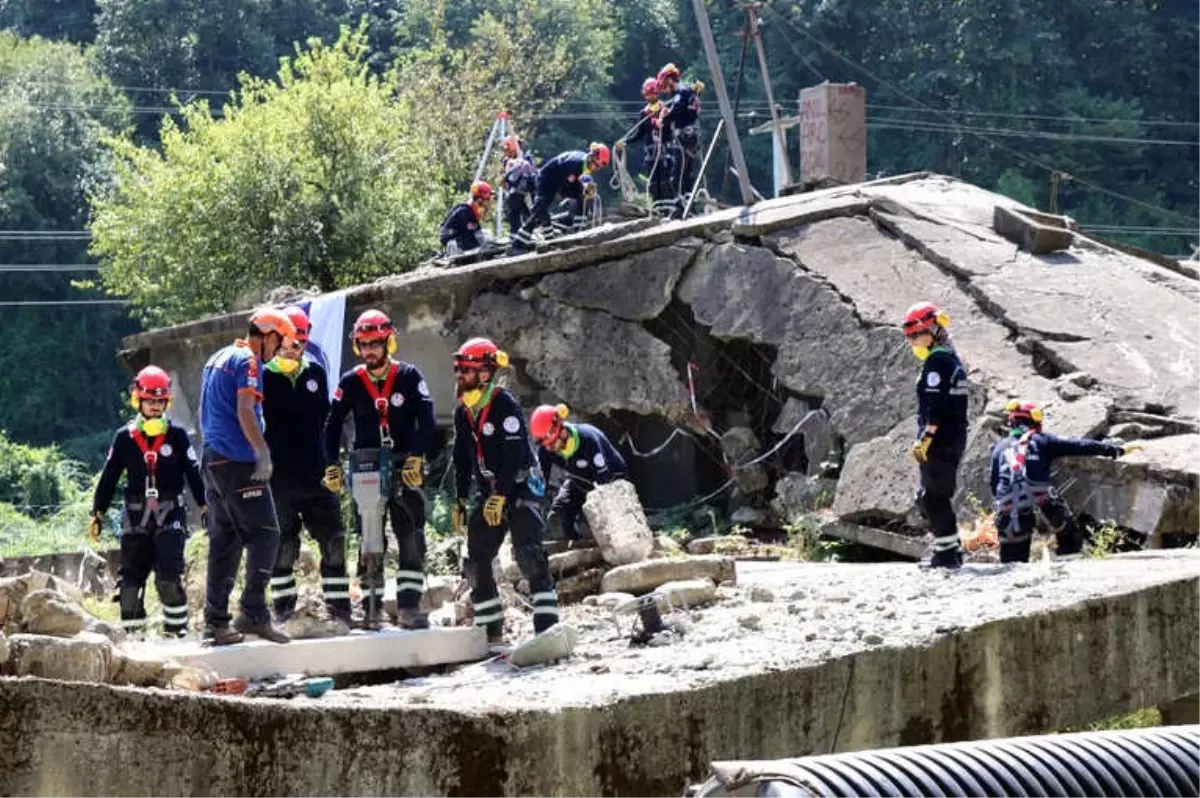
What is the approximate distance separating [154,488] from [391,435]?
2.03 metres

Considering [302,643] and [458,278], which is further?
[458,278]

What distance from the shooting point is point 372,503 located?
10312 millimetres

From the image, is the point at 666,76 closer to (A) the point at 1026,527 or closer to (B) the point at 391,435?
(A) the point at 1026,527

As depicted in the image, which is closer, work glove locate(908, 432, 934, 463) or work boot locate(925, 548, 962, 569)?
work glove locate(908, 432, 934, 463)

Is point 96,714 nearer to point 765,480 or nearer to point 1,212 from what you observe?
point 765,480

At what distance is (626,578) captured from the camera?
1141cm

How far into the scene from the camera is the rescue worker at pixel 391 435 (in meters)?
10.3

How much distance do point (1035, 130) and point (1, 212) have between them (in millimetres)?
25700

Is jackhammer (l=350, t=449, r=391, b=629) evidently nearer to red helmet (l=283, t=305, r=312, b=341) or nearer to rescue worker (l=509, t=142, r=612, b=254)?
red helmet (l=283, t=305, r=312, b=341)

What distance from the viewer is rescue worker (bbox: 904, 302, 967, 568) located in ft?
36.4

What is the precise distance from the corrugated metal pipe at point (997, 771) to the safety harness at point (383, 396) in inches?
213

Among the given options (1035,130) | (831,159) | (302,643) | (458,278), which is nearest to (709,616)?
(302,643)

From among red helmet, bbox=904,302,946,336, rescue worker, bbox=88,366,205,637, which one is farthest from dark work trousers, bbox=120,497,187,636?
red helmet, bbox=904,302,946,336

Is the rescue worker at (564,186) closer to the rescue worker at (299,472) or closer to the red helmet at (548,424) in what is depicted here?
the red helmet at (548,424)
